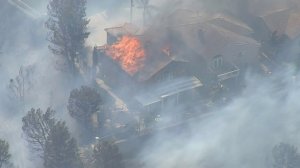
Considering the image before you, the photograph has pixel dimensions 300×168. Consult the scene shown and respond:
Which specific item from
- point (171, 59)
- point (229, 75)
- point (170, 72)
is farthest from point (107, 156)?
point (229, 75)

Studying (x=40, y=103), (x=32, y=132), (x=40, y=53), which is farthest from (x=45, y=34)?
(x=32, y=132)

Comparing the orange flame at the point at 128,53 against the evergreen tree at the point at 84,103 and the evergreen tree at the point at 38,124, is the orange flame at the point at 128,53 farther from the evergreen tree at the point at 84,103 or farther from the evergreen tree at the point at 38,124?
the evergreen tree at the point at 38,124

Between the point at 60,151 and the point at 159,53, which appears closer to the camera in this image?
the point at 60,151

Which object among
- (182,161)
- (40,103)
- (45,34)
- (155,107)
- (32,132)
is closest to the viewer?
(32,132)

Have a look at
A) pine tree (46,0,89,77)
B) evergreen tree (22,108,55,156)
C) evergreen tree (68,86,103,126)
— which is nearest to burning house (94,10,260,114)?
pine tree (46,0,89,77)

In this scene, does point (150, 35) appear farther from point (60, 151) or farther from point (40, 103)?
point (60, 151)

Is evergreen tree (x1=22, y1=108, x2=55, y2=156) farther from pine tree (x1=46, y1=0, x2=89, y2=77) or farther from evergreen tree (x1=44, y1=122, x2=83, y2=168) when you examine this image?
pine tree (x1=46, y1=0, x2=89, y2=77)
